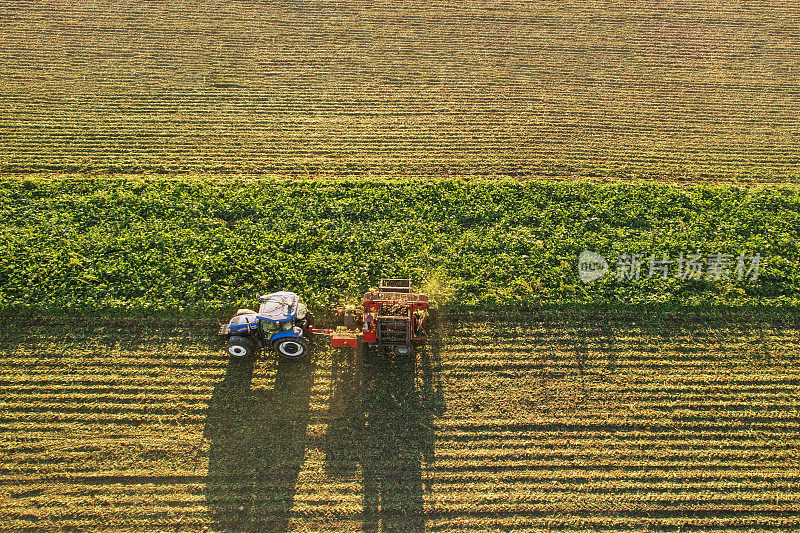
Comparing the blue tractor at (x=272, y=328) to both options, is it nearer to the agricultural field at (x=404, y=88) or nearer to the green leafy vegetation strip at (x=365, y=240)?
the green leafy vegetation strip at (x=365, y=240)

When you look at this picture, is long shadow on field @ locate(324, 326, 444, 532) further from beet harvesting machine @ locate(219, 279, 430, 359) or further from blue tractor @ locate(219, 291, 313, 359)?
blue tractor @ locate(219, 291, 313, 359)

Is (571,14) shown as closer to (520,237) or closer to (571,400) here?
(520,237)

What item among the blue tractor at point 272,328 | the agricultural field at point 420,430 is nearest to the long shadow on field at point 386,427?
the agricultural field at point 420,430

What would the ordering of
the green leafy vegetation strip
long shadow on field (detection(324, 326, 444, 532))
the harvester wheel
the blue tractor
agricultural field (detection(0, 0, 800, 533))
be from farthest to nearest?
the green leafy vegetation strip, the harvester wheel, the blue tractor, agricultural field (detection(0, 0, 800, 533)), long shadow on field (detection(324, 326, 444, 532))

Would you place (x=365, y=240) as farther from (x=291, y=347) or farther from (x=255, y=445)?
(x=255, y=445)

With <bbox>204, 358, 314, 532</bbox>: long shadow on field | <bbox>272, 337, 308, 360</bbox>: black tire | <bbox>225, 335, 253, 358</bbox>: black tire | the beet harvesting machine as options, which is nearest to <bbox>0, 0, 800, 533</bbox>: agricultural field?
<bbox>204, 358, 314, 532</bbox>: long shadow on field

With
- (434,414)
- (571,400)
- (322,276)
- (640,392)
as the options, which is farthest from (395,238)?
(640,392)
